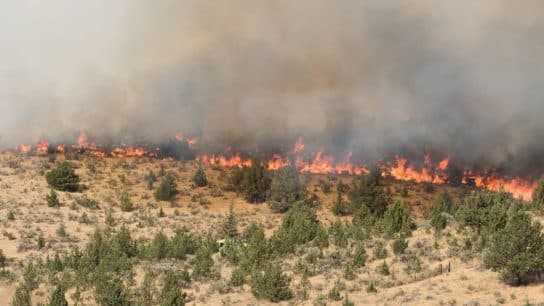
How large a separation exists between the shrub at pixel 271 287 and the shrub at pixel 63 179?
95.4ft

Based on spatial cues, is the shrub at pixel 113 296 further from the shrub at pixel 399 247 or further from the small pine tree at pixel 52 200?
the small pine tree at pixel 52 200

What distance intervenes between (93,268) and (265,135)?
45.2m

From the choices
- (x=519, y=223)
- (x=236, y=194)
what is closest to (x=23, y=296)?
(x=519, y=223)

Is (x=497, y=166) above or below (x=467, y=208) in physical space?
above

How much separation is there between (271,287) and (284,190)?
2540cm

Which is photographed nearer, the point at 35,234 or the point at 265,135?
the point at 35,234

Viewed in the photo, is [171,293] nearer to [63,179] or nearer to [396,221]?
[396,221]

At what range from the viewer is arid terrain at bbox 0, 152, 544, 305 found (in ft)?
85.9

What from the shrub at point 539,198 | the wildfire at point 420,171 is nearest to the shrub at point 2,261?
the shrub at point 539,198

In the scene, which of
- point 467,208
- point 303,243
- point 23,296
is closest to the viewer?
point 23,296

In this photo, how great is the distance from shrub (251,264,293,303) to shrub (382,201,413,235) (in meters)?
10.6

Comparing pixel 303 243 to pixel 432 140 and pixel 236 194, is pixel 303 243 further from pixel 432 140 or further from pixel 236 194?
pixel 432 140

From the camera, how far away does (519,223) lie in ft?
78.9

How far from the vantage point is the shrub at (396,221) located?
35594 millimetres
